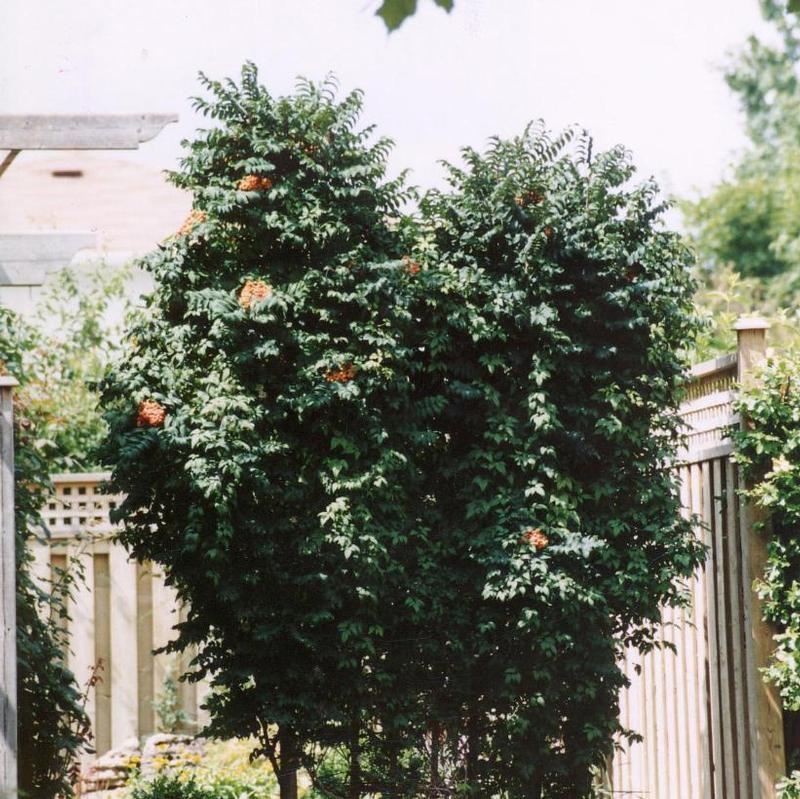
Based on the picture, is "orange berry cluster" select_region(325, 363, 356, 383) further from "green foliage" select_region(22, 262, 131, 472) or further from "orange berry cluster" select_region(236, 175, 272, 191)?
"green foliage" select_region(22, 262, 131, 472)

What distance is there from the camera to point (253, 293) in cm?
499

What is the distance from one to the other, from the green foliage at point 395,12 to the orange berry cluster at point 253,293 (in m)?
2.64

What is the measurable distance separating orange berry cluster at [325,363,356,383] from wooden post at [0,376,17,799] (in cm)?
131

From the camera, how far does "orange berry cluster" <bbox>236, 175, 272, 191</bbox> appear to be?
507 centimetres

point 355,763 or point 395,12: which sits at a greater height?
point 395,12

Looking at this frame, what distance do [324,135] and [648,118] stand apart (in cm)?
1350

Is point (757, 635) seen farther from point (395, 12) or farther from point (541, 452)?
point (395, 12)

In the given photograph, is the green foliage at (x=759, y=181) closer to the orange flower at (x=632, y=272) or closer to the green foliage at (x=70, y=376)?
the green foliage at (x=70, y=376)

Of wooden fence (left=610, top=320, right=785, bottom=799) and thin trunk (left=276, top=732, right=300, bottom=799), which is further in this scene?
thin trunk (left=276, top=732, right=300, bottom=799)

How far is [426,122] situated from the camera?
31.2 feet

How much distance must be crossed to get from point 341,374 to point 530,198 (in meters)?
1.31

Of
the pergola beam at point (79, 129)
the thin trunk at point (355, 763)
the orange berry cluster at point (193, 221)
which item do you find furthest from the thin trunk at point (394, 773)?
the pergola beam at point (79, 129)

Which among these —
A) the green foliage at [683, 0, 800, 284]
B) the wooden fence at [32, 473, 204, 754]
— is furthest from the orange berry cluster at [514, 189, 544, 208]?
the green foliage at [683, 0, 800, 284]

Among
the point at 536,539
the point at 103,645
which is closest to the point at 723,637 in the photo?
the point at 536,539
